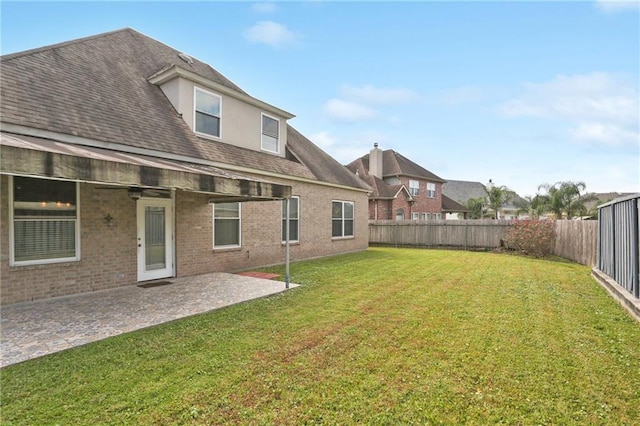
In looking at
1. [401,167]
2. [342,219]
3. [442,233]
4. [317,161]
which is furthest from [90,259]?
[401,167]

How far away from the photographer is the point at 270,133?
12.4 metres

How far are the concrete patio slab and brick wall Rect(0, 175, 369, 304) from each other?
1.08 feet

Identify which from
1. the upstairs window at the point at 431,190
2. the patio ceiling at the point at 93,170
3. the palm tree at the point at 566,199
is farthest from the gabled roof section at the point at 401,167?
the patio ceiling at the point at 93,170

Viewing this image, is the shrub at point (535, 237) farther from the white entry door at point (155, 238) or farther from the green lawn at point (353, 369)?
the white entry door at point (155, 238)

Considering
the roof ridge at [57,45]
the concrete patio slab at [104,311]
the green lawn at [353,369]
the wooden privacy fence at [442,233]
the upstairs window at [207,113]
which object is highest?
the roof ridge at [57,45]

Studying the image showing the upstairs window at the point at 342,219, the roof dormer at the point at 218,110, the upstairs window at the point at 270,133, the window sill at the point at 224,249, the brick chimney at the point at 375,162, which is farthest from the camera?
the brick chimney at the point at 375,162

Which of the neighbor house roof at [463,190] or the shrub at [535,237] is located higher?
the neighbor house roof at [463,190]

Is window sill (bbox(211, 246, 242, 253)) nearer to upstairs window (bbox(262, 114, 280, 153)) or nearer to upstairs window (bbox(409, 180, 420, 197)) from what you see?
upstairs window (bbox(262, 114, 280, 153))

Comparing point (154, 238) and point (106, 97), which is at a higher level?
point (106, 97)

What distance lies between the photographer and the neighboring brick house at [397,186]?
27406 millimetres

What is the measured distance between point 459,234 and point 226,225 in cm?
1456

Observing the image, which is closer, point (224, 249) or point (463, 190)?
point (224, 249)

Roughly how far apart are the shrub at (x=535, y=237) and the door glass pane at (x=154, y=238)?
51.2 feet

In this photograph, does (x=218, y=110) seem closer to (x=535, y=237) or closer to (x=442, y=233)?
(x=535, y=237)
